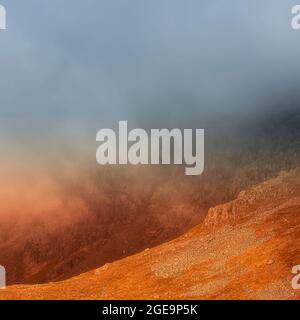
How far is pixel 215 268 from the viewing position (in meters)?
54.6

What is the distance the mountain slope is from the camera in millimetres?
48906

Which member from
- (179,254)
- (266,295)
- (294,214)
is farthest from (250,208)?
(266,295)

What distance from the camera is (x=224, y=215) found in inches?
A: 2840

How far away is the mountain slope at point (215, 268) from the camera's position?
48906 millimetres

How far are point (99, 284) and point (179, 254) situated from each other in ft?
32.6

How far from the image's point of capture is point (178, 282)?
53031 mm
